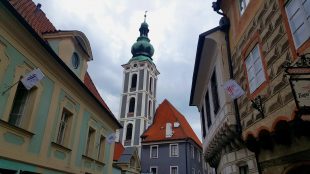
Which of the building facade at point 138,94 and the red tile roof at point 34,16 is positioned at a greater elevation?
the building facade at point 138,94

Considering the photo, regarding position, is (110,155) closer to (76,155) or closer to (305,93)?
(76,155)

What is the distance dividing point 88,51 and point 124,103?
36.8 metres

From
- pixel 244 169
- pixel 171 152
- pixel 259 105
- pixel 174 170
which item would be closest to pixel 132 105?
pixel 171 152

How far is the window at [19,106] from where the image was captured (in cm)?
872

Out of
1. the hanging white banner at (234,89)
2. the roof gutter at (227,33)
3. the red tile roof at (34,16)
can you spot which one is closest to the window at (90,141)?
the red tile roof at (34,16)

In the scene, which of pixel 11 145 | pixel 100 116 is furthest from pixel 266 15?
pixel 100 116

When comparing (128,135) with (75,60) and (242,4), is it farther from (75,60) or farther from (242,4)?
(242,4)

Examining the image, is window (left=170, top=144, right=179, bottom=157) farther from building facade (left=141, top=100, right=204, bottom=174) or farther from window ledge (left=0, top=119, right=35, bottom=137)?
window ledge (left=0, top=119, right=35, bottom=137)

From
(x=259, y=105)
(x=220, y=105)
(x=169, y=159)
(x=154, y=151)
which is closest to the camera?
(x=259, y=105)

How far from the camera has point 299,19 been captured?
5.86m

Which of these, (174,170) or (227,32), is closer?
(227,32)

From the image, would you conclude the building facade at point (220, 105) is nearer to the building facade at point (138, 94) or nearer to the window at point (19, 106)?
the window at point (19, 106)

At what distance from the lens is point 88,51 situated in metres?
14.4

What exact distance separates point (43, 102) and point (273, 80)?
8.05 metres
